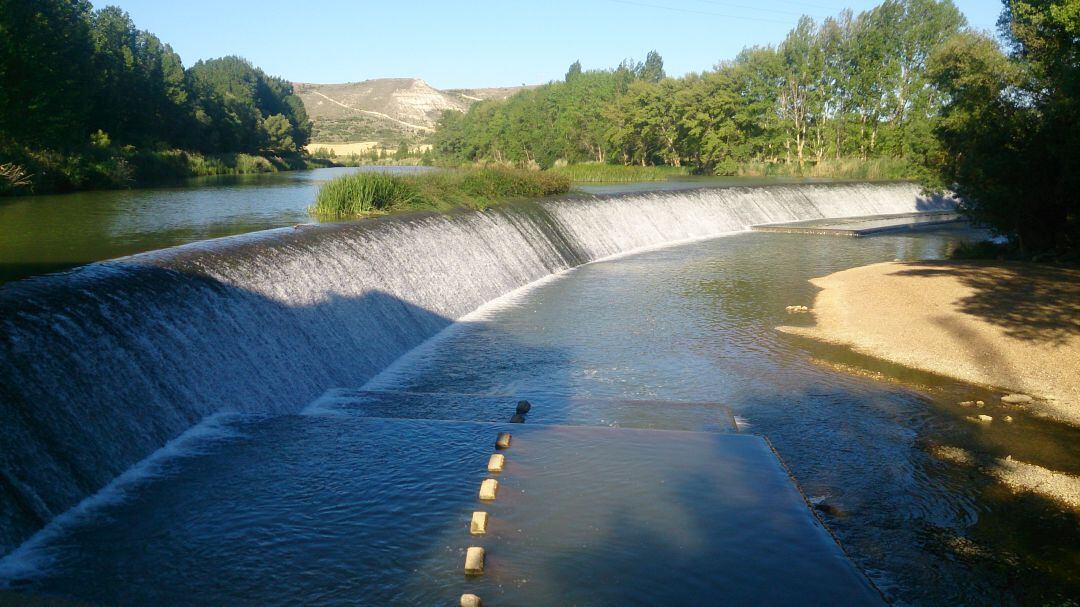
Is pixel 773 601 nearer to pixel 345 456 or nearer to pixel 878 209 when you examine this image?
pixel 345 456

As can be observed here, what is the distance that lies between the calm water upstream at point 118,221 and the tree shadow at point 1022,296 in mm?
12455

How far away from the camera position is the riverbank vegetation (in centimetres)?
2533

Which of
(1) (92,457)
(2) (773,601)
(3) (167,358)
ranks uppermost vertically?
(3) (167,358)

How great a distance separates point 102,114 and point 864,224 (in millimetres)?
36572

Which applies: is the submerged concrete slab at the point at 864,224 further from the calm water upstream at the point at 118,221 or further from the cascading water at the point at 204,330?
the calm water upstream at the point at 118,221

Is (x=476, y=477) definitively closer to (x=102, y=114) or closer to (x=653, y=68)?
(x=102, y=114)

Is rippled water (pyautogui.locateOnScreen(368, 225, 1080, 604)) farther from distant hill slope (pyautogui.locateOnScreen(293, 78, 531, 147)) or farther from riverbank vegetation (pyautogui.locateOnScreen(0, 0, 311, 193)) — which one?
distant hill slope (pyautogui.locateOnScreen(293, 78, 531, 147))

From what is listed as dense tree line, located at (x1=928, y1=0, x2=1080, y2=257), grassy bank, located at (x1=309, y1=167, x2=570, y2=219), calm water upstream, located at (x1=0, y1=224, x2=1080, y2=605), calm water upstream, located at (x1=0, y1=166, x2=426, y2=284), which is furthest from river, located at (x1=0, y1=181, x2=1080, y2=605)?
dense tree line, located at (x1=928, y1=0, x2=1080, y2=257)

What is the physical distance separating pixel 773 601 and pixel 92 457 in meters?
4.79

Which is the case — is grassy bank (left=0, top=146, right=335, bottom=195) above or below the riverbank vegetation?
below

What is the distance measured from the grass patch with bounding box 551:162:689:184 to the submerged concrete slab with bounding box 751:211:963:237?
18529 mm

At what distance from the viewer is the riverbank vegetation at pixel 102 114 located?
997 inches

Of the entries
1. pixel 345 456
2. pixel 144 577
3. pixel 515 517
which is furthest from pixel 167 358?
pixel 515 517

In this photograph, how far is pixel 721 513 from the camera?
525cm
